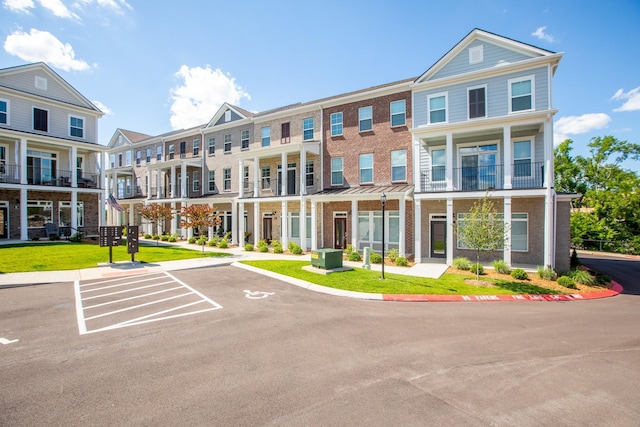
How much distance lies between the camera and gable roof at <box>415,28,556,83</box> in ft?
49.6

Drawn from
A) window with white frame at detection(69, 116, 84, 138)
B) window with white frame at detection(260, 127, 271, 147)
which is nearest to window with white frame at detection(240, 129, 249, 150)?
window with white frame at detection(260, 127, 271, 147)

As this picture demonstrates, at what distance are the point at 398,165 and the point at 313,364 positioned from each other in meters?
15.9

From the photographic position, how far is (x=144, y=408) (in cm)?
409

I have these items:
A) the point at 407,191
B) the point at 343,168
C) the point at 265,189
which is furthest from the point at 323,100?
the point at 407,191

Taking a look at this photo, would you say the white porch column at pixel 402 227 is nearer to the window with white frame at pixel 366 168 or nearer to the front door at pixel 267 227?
the window with white frame at pixel 366 168

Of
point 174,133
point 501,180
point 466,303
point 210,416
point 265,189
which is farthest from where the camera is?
point 174,133

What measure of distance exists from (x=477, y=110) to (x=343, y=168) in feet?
28.6

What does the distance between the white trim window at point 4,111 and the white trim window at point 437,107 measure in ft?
96.5

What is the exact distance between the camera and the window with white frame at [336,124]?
70.3 ft

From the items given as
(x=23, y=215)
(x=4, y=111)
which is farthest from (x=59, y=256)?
(x=4, y=111)

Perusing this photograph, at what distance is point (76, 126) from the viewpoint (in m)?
25.9

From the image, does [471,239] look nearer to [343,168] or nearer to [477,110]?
[477,110]

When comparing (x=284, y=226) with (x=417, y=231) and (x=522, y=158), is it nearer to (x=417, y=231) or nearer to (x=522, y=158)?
(x=417, y=231)

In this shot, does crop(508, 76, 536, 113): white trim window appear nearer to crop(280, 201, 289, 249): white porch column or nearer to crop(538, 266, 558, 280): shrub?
crop(538, 266, 558, 280): shrub
